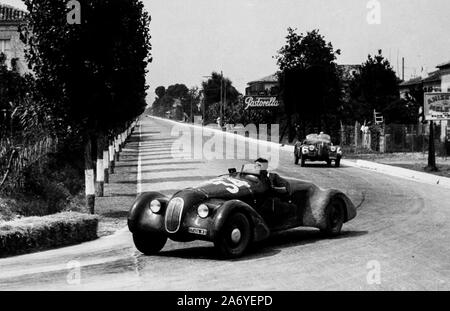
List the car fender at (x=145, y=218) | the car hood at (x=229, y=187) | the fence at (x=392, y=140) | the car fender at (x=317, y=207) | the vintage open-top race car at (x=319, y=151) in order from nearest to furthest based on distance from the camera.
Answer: the car fender at (x=145, y=218) → the car hood at (x=229, y=187) → the car fender at (x=317, y=207) → the vintage open-top race car at (x=319, y=151) → the fence at (x=392, y=140)

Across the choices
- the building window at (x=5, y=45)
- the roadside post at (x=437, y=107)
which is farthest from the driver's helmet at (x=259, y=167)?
the building window at (x=5, y=45)

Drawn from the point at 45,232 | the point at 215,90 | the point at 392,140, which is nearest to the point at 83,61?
the point at 45,232

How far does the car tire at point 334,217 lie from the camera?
11.5 meters

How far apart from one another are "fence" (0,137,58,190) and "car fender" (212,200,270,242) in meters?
9.61

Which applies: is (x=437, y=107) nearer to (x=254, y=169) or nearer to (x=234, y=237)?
(x=254, y=169)

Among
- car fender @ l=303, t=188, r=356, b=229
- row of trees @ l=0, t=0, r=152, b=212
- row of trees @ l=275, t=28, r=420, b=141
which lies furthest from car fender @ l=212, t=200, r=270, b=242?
row of trees @ l=275, t=28, r=420, b=141

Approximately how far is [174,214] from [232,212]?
2.73ft

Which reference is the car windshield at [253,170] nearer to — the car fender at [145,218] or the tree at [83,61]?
the car fender at [145,218]

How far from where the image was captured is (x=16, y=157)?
19.2 meters

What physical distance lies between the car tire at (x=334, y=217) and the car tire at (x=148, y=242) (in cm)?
296

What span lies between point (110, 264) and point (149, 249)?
929mm

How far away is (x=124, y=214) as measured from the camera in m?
15.9
